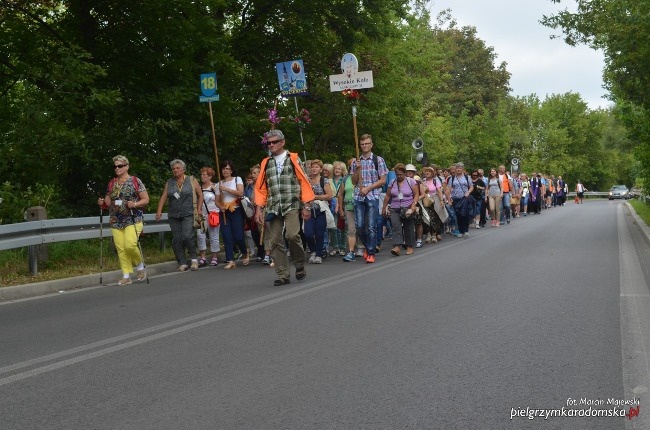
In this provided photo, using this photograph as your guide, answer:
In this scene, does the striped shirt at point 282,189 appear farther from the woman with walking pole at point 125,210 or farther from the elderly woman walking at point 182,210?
the elderly woman walking at point 182,210

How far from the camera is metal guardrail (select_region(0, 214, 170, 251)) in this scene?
1232 cm

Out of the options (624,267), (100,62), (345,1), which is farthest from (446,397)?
(345,1)

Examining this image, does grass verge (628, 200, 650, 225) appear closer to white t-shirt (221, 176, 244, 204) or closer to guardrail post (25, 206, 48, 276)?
white t-shirt (221, 176, 244, 204)

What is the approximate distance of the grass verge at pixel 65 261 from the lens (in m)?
12.7

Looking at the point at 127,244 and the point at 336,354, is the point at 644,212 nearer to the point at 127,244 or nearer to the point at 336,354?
the point at 127,244

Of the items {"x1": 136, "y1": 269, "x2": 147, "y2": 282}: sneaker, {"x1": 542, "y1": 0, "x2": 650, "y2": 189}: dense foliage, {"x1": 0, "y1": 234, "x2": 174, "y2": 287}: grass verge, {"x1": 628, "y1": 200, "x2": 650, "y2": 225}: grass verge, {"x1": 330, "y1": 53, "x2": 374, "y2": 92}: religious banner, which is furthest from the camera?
{"x1": 628, "y1": 200, "x2": 650, "y2": 225}: grass verge

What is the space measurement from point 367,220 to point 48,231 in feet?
17.7

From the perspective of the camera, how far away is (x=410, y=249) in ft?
55.3

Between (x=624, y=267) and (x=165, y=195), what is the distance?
7351mm

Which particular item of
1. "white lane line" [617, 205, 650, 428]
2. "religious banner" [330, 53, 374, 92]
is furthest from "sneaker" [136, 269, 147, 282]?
"religious banner" [330, 53, 374, 92]

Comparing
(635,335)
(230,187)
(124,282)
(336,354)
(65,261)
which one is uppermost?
(230,187)

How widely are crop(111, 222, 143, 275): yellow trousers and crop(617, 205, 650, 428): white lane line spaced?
666 centimetres

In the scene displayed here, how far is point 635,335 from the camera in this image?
7.14 meters

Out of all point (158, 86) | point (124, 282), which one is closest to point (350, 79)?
point (158, 86)
